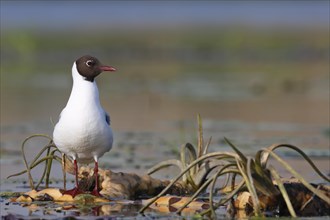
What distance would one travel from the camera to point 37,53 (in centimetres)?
3083

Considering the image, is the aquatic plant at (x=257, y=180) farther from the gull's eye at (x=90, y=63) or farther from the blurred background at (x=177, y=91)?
the blurred background at (x=177, y=91)

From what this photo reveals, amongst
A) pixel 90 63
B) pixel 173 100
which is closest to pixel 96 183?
pixel 90 63

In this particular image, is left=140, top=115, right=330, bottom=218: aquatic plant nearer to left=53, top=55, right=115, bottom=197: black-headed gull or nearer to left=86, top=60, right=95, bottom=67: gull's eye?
left=53, top=55, right=115, bottom=197: black-headed gull

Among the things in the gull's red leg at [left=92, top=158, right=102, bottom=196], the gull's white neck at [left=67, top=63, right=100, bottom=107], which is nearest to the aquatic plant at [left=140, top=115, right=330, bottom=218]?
the gull's red leg at [left=92, top=158, right=102, bottom=196]

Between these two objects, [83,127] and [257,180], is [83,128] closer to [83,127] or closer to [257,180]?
[83,127]

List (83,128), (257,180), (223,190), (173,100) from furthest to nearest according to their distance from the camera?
1. (173,100)
2. (223,190)
3. (83,128)
4. (257,180)

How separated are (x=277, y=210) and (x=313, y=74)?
51.5 feet

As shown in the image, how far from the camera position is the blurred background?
13883mm

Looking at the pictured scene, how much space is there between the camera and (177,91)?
20.7 m

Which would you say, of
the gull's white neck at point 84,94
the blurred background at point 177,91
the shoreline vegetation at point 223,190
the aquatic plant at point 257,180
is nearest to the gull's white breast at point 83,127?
the gull's white neck at point 84,94

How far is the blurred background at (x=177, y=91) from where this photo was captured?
45.5 ft

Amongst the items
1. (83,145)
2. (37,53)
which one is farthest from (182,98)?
(37,53)

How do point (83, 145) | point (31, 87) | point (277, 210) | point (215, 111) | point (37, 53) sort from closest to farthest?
1. point (277, 210)
2. point (83, 145)
3. point (215, 111)
4. point (31, 87)
5. point (37, 53)

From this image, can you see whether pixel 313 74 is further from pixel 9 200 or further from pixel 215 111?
pixel 9 200
